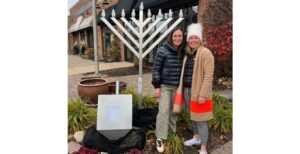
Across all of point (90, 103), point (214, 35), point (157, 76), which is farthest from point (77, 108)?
point (214, 35)

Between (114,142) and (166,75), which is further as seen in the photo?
(114,142)

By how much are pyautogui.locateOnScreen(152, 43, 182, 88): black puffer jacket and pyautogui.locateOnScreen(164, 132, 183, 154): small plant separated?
2.53ft

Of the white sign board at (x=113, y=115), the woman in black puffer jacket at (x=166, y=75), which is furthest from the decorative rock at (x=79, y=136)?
the woman in black puffer jacket at (x=166, y=75)

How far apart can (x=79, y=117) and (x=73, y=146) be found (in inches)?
22.3

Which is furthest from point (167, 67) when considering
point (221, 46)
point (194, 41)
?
point (221, 46)

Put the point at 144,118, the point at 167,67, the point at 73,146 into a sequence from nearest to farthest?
the point at 167,67 < the point at 73,146 < the point at 144,118

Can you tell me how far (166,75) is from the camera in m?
3.43

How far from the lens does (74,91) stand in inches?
276

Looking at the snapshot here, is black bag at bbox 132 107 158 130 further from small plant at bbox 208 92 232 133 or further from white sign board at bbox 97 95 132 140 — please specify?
small plant at bbox 208 92 232 133

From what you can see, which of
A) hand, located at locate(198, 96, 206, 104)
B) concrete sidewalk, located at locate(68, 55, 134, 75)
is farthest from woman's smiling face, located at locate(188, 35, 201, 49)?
concrete sidewalk, located at locate(68, 55, 134, 75)

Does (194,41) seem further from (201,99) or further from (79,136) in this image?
(79,136)

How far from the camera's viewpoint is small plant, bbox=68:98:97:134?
4.05 meters

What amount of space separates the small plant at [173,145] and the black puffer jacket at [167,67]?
770 mm

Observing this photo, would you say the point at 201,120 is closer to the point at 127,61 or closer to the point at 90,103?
the point at 90,103
